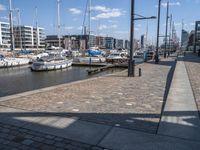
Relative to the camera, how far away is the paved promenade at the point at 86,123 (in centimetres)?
408

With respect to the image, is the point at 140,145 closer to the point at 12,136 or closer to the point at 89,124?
the point at 89,124

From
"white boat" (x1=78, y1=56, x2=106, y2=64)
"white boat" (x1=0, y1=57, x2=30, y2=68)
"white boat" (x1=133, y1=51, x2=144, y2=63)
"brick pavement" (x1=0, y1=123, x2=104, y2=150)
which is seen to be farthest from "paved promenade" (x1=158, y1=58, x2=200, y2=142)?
"white boat" (x1=133, y1=51, x2=144, y2=63)

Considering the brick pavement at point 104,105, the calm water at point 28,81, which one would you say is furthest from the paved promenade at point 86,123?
the calm water at point 28,81

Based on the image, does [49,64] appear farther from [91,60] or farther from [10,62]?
[91,60]

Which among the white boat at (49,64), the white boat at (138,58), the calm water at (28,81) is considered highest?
the white boat at (138,58)

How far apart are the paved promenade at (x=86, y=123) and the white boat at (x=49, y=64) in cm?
2434

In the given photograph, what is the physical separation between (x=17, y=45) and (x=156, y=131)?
11018 centimetres

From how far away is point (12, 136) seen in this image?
4430 mm

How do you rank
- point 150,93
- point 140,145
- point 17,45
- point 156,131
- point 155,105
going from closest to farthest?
point 140,145 → point 156,131 → point 155,105 → point 150,93 → point 17,45

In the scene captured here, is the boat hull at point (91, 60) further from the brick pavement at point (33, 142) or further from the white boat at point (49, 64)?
the brick pavement at point (33, 142)

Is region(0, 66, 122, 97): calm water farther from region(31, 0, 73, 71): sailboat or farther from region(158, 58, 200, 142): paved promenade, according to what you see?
region(158, 58, 200, 142): paved promenade

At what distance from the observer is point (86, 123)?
16.6ft

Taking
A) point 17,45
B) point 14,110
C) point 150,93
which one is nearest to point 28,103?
point 14,110

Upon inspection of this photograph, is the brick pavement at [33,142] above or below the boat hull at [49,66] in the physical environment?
below
